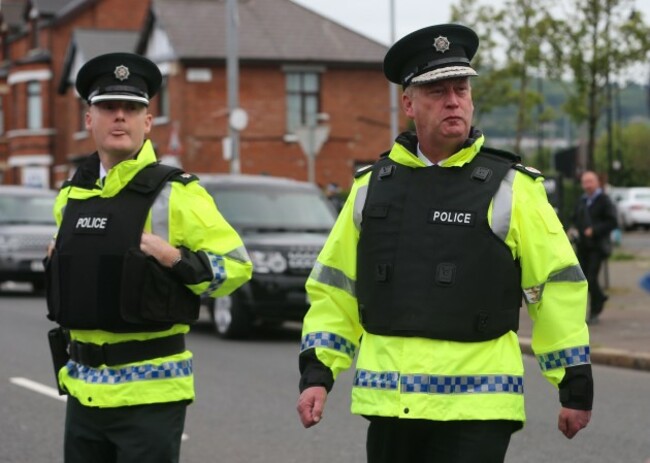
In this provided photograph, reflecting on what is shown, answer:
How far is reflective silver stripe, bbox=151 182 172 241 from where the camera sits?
4680 mm

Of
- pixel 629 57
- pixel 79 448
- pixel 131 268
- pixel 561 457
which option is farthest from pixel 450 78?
pixel 629 57

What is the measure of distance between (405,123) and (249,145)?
10138 mm

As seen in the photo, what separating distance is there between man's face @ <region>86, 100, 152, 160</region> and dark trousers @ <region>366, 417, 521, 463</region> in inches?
52.0

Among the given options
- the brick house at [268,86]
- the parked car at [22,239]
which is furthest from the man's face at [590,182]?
the brick house at [268,86]

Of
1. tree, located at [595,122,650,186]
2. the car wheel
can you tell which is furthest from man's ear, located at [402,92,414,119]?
tree, located at [595,122,650,186]

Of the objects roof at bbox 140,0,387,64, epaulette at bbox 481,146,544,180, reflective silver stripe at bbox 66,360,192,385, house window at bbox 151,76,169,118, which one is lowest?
reflective silver stripe at bbox 66,360,192,385

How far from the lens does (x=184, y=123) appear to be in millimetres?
42844

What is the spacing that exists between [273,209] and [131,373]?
37.0 feet

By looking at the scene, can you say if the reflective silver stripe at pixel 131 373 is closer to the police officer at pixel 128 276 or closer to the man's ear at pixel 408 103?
the police officer at pixel 128 276

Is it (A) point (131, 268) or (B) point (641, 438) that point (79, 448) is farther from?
(B) point (641, 438)

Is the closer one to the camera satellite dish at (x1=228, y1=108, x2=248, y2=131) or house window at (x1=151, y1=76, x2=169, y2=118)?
satellite dish at (x1=228, y1=108, x2=248, y2=131)

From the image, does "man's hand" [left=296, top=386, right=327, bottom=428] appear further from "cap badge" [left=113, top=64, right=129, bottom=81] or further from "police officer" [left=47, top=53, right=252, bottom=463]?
"cap badge" [left=113, top=64, right=129, bottom=81]

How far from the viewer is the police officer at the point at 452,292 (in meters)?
3.96

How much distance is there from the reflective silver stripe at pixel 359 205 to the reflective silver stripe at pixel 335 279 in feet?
0.51
